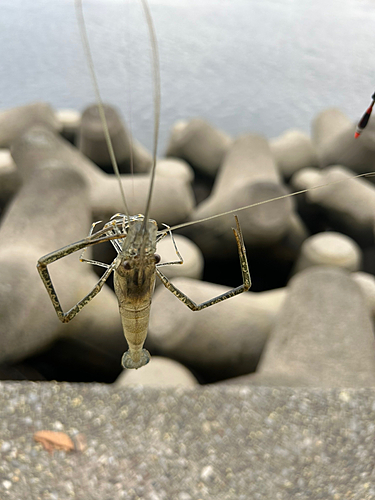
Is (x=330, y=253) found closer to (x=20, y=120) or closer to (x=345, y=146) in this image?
(x=345, y=146)

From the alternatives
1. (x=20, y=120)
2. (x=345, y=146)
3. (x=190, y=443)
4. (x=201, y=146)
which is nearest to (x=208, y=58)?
(x=201, y=146)

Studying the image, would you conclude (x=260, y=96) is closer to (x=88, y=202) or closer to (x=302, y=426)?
(x=88, y=202)

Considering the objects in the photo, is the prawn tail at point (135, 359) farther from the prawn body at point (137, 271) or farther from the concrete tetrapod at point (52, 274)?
the concrete tetrapod at point (52, 274)

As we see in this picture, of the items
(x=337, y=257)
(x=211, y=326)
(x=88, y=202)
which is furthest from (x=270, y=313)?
(x=88, y=202)

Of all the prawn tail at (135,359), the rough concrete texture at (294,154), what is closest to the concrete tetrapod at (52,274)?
the prawn tail at (135,359)

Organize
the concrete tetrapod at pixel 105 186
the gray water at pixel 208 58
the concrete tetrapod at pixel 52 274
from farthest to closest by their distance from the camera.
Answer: the concrete tetrapod at pixel 105 186, the concrete tetrapod at pixel 52 274, the gray water at pixel 208 58

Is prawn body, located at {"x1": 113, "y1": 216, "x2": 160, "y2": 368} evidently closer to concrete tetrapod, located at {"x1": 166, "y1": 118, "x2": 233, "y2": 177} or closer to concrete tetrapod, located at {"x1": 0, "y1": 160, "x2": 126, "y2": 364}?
concrete tetrapod, located at {"x1": 0, "y1": 160, "x2": 126, "y2": 364}
